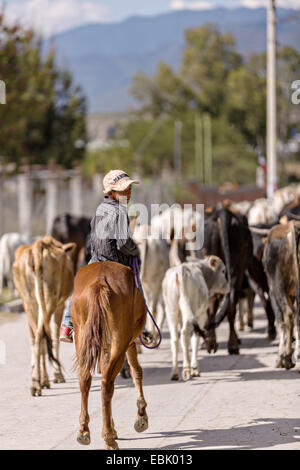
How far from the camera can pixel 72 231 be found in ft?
54.5

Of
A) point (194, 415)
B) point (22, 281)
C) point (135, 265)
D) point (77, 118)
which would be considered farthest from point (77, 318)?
point (77, 118)

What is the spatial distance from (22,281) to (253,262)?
4.59m

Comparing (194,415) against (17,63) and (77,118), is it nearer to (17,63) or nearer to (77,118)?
(17,63)

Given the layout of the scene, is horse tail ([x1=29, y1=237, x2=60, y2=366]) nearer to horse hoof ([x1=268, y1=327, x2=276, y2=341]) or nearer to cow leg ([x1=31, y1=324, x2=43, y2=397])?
cow leg ([x1=31, y1=324, x2=43, y2=397])

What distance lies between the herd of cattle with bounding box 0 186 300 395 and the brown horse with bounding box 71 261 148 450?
2.59 meters

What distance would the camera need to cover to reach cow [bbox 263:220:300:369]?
12266 millimetres

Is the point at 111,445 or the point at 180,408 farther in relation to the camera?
the point at 180,408

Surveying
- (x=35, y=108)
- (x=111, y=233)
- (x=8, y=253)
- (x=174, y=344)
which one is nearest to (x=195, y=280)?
(x=174, y=344)

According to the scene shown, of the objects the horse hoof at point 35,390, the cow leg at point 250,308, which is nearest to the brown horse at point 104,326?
the horse hoof at point 35,390

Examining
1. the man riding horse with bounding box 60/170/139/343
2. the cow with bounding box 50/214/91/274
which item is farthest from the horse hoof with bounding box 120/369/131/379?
the cow with bounding box 50/214/91/274

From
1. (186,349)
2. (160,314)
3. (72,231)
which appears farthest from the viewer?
(72,231)

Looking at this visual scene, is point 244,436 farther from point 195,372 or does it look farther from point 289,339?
point 289,339

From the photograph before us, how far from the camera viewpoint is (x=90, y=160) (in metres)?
53.6

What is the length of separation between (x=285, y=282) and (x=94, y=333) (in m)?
4.56
